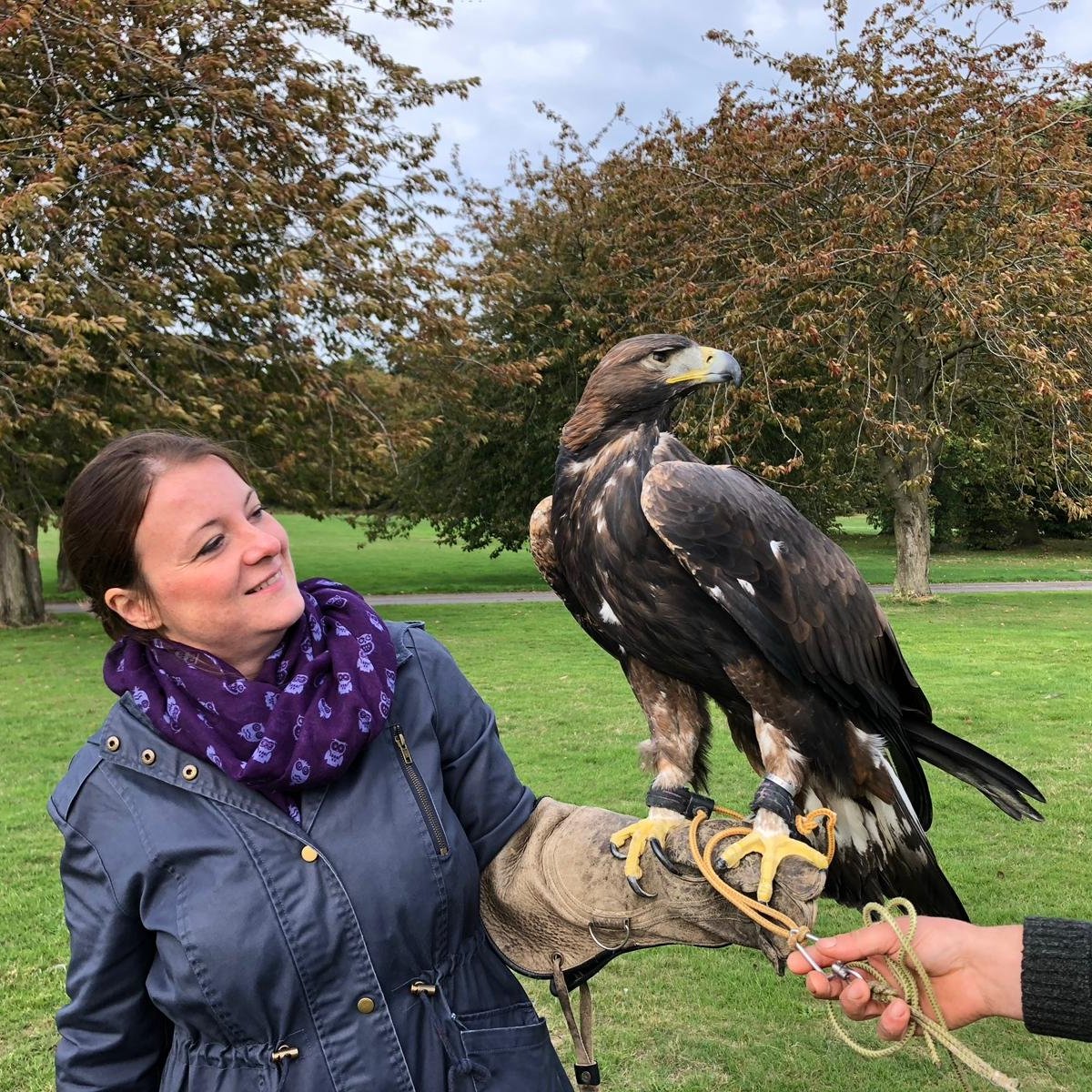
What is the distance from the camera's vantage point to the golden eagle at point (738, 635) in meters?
2.03

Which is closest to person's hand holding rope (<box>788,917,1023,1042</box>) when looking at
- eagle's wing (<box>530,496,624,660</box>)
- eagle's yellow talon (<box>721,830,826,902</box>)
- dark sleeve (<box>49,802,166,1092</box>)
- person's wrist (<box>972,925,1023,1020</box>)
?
person's wrist (<box>972,925,1023,1020</box>)

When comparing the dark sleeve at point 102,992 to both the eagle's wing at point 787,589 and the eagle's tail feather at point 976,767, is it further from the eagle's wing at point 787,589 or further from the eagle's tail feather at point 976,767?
the eagle's tail feather at point 976,767

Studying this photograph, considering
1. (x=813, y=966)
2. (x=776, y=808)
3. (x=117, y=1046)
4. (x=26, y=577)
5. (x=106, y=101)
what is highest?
(x=106, y=101)

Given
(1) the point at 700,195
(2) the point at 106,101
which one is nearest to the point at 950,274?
(1) the point at 700,195

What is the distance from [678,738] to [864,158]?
13865 mm

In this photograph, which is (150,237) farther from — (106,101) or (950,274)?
(950,274)

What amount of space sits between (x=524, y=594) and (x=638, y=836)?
18051 mm

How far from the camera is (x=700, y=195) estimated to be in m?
15.5

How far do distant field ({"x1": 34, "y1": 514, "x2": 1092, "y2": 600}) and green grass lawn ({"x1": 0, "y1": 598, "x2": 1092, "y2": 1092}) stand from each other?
898cm

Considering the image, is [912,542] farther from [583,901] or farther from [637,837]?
[583,901]

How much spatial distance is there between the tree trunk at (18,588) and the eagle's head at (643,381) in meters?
14.7

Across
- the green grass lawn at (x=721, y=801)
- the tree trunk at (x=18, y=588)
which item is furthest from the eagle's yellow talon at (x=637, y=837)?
the tree trunk at (x=18, y=588)

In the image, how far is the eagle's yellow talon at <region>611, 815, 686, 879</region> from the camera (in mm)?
1953

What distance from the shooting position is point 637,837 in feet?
6.56
